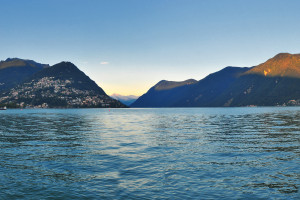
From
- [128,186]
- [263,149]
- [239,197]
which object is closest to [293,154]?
[263,149]

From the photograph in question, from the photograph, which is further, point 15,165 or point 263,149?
point 263,149

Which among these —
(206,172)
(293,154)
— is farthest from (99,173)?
(293,154)

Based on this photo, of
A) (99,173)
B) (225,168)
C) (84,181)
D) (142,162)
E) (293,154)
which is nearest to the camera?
(84,181)

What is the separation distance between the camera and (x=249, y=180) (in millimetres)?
17266

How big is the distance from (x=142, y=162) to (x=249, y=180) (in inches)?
387

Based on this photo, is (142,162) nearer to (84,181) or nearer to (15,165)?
(84,181)

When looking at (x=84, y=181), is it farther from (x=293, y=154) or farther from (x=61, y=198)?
(x=293, y=154)

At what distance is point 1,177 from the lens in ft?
58.9

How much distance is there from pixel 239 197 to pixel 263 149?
1804 cm

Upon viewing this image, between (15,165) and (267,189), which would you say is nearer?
(267,189)

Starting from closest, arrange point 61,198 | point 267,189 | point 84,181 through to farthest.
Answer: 1. point 61,198
2. point 267,189
3. point 84,181

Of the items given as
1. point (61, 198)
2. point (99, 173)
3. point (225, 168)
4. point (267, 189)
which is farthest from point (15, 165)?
point (267, 189)

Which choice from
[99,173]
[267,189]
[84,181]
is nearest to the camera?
[267,189]

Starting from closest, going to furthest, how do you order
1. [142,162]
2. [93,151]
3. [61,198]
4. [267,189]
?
1. [61,198]
2. [267,189]
3. [142,162]
4. [93,151]
